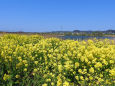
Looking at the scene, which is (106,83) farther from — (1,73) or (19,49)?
(19,49)

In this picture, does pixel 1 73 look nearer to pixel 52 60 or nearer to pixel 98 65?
pixel 52 60

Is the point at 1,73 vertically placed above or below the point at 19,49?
below

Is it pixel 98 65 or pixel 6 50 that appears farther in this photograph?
pixel 6 50

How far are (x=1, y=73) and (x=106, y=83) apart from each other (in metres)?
2.15

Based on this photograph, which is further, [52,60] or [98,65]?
[52,60]

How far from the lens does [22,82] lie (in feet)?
10.6

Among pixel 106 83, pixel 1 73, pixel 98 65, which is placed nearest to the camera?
pixel 106 83

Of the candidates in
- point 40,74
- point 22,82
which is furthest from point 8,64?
point 40,74

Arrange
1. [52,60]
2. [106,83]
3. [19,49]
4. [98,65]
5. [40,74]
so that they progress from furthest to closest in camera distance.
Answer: [19,49], [52,60], [40,74], [98,65], [106,83]

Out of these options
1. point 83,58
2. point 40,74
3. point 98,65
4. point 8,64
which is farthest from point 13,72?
point 98,65

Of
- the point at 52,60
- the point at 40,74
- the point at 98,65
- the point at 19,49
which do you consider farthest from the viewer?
the point at 19,49

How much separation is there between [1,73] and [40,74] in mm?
843

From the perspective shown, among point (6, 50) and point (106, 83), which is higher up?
point (6, 50)

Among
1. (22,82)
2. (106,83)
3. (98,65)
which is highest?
(98,65)
